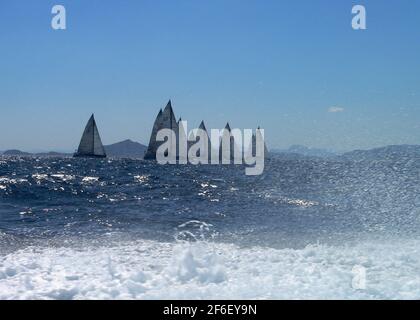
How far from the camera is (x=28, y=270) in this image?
9.45 meters

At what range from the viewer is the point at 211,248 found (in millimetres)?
11766

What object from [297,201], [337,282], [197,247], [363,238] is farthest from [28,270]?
[297,201]

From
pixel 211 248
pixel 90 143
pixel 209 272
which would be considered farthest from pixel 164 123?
pixel 209 272

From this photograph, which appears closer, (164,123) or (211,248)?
(211,248)

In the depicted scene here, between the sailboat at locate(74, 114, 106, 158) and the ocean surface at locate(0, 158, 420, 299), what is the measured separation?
255 feet

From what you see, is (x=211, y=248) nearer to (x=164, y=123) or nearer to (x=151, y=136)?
(x=164, y=123)

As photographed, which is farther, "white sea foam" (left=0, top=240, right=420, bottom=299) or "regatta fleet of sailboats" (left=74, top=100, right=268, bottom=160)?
"regatta fleet of sailboats" (left=74, top=100, right=268, bottom=160)

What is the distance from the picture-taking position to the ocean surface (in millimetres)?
8469

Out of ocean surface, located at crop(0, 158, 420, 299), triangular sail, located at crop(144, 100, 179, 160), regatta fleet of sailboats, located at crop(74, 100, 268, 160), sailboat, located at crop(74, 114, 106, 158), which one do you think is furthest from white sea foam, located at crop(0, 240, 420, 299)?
sailboat, located at crop(74, 114, 106, 158)

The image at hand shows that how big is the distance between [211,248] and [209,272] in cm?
244

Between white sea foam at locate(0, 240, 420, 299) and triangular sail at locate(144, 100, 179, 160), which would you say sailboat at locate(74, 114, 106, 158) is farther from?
white sea foam at locate(0, 240, 420, 299)

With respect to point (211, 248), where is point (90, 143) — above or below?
above

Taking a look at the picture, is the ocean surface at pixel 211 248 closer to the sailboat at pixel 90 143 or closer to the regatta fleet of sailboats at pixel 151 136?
the regatta fleet of sailboats at pixel 151 136
